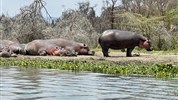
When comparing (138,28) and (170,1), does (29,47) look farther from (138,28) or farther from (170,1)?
(170,1)

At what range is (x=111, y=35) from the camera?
844 inches

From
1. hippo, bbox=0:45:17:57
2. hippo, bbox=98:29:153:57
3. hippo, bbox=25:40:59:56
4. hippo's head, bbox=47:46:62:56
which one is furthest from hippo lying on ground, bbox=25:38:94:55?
hippo, bbox=98:29:153:57

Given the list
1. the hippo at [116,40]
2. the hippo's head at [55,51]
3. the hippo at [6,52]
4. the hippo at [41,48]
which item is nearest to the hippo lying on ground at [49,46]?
the hippo at [41,48]

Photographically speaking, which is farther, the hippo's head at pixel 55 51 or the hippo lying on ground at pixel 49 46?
the hippo lying on ground at pixel 49 46

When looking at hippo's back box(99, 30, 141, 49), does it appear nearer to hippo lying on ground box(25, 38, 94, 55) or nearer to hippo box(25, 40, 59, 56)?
hippo lying on ground box(25, 38, 94, 55)

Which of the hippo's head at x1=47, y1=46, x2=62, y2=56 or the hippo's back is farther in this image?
the hippo's head at x1=47, y1=46, x2=62, y2=56

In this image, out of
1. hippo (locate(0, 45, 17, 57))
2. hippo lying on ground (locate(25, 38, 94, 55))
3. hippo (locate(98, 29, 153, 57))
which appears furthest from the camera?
hippo lying on ground (locate(25, 38, 94, 55))

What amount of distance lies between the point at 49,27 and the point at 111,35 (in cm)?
932

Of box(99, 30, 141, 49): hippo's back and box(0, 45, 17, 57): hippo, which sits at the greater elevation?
box(99, 30, 141, 49): hippo's back

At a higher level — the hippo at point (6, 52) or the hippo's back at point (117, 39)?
the hippo's back at point (117, 39)

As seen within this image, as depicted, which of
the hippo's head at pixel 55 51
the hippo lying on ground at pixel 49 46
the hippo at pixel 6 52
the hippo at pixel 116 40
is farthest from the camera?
the hippo lying on ground at pixel 49 46

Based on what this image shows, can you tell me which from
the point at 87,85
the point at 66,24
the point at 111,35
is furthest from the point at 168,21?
the point at 87,85

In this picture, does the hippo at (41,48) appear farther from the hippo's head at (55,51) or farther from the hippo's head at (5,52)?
the hippo's head at (5,52)

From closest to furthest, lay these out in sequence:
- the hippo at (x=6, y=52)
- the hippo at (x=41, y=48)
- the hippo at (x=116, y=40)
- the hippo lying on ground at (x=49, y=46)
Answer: the hippo at (x=116, y=40) → the hippo at (x=6, y=52) → the hippo at (x=41, y=48) → the hippo lying on ground at (x=49, y=46)
